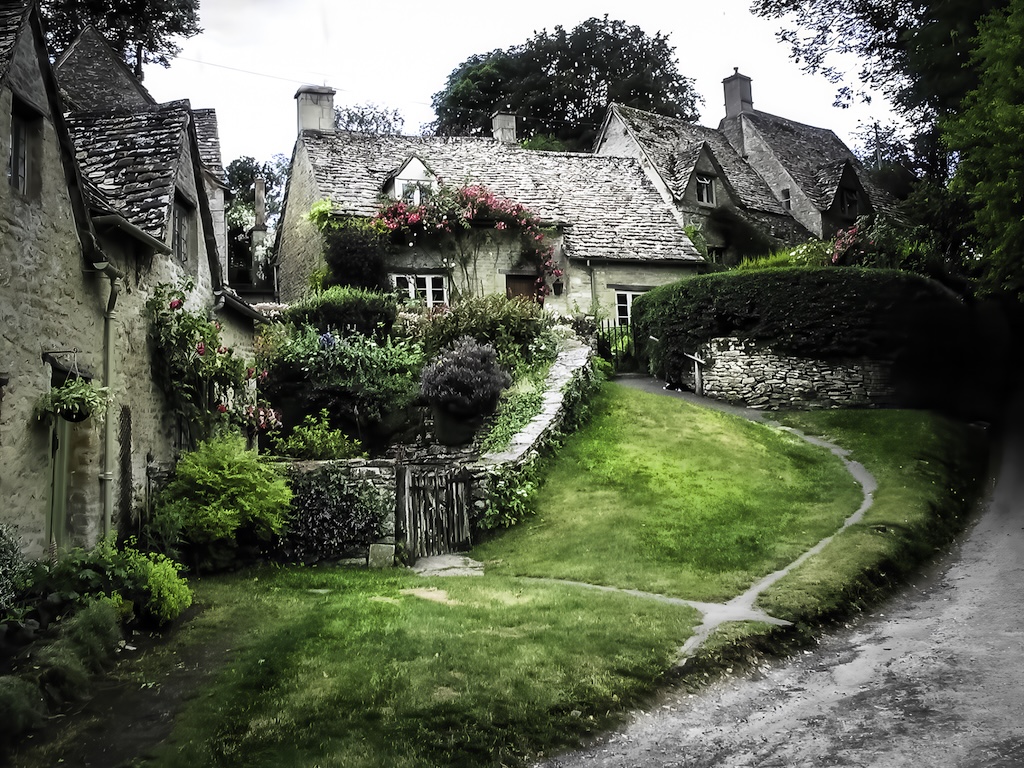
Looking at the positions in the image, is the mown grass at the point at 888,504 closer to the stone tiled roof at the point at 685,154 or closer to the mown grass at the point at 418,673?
the mown grass at the point at 418,673

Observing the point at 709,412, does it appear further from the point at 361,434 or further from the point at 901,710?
the point at 901,710

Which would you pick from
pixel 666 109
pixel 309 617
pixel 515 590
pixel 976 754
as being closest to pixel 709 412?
pixel 515 590

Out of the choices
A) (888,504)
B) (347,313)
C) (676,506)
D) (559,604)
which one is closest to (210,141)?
(347,313)

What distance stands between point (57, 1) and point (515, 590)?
31350 mm

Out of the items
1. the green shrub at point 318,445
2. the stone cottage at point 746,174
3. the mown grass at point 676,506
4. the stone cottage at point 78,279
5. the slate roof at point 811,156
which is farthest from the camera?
the slate roof at point 811,156

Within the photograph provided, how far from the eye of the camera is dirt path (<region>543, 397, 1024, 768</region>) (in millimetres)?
6551

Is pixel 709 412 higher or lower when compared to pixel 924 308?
lower

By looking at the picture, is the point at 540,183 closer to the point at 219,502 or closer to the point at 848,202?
the point at 848,202

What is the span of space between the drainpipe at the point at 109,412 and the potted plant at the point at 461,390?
613 cm

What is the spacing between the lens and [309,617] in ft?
31.1

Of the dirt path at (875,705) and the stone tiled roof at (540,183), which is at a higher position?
the stone tiled roof at (540,183)

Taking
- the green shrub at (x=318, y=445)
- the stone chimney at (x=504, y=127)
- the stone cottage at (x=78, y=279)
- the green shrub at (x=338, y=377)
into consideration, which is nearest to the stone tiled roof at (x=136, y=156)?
the stone cottage at (x=78, y=279)

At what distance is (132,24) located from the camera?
33.8m

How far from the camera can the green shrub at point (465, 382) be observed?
15.6m
